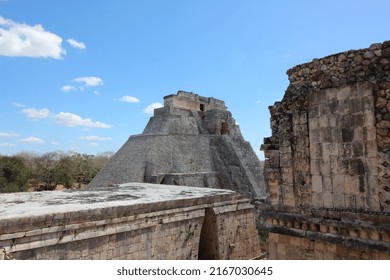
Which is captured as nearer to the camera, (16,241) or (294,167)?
(294,167)

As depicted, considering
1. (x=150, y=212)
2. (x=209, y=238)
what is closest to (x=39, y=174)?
(x=209, y=238)

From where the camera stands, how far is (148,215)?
7.89 m

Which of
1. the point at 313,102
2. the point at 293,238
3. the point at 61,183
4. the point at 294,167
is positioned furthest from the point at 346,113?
the point at 61,183

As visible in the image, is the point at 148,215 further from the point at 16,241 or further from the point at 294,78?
the point at 294,78

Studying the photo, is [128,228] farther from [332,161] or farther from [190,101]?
[190,101]

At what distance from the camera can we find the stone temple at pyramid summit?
58.6 ft

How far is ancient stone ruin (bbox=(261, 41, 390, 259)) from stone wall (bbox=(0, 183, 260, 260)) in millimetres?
3963

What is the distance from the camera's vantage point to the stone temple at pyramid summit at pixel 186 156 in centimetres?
1786

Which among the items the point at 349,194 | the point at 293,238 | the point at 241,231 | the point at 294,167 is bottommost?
the point at 241,231

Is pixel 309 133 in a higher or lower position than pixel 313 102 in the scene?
lower

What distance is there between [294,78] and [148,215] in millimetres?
5418

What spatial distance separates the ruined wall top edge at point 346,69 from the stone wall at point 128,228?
4.70 metres

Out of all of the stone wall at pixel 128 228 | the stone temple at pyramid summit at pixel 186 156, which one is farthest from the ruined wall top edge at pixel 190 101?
the stone wall at pixel 128 228

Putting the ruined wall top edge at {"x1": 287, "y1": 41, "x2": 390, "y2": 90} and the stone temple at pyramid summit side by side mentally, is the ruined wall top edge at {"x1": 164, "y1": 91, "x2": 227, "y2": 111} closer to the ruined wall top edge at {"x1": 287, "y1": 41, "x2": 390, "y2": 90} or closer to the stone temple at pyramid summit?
the stone temple at pyramid summit
